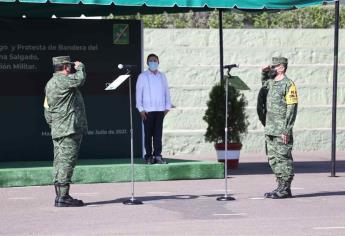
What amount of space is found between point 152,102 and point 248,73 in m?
6.09

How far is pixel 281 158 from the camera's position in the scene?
13773mm

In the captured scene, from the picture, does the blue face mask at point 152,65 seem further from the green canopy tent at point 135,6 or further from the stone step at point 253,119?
the stone step at point 253,119

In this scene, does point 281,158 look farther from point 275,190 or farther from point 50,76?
point 50,76

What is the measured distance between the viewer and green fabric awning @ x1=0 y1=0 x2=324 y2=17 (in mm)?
15078

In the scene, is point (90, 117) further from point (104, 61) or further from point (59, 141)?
point (59, 141)

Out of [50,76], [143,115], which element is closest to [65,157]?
[143,115]

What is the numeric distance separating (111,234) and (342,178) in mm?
6913

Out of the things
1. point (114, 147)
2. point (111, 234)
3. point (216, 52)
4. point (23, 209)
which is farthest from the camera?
point (216, 52)

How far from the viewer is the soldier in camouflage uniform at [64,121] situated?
13.0 metres

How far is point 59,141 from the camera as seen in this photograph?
515 inches

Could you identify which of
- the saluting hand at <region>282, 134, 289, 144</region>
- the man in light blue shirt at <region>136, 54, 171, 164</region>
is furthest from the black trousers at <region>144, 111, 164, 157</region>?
the saluting hand at <region>282, 134, 289, 144</region>

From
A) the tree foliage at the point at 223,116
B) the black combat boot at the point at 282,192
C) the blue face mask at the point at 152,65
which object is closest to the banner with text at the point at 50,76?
the blue face mask at the point at 152,65

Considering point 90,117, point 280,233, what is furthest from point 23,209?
point 90,117

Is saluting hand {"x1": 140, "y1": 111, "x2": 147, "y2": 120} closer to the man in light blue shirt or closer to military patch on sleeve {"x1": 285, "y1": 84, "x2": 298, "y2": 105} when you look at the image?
the man in light blue shirt
